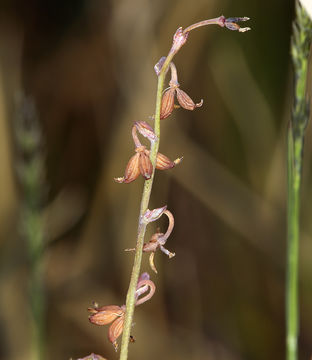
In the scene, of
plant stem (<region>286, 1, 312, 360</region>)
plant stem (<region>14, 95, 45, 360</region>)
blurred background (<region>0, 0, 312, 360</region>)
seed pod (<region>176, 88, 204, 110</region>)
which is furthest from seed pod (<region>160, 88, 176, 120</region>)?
blurred background (<region>0, 0, 312, 360</region>)

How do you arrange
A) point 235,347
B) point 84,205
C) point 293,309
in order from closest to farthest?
1. point 293,309
2. point 235,347
3. point 84,205

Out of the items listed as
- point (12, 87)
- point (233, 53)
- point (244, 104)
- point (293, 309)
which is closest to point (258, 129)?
point (244, 104)

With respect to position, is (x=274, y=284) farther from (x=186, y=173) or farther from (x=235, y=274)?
(x=186, y=173)

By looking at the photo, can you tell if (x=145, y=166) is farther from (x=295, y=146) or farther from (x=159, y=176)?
(x=159, y=176)

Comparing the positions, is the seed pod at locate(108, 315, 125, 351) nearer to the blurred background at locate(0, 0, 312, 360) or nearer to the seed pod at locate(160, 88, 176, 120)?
the seed pod at locate(160, 88, 176, 120)

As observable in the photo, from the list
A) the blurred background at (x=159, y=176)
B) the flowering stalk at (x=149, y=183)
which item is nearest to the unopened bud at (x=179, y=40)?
the flowering stalk at (x=149, y=183)

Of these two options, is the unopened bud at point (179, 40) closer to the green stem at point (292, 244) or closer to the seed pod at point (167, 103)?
the seed pod at point (167, 103)

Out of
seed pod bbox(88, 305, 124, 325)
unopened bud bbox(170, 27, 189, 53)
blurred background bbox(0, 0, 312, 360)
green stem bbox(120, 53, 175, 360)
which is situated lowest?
blurred background bbox(0, 0, 312, 360)

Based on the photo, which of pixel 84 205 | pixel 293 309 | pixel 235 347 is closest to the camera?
pixel 293 309
